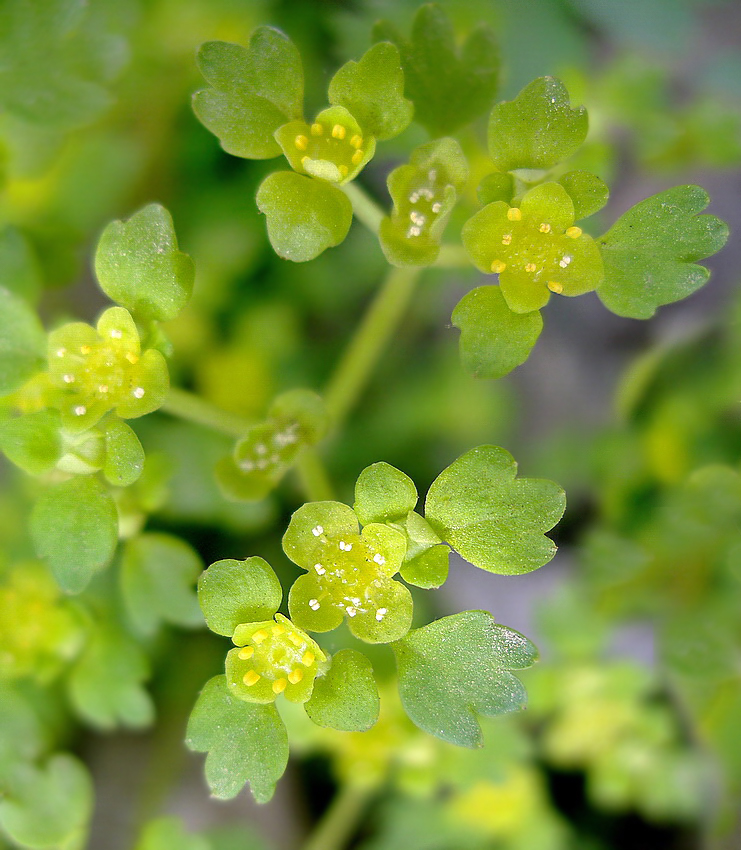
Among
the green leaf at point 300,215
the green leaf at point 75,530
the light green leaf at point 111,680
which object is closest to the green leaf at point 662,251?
the green leaf at point 300,215

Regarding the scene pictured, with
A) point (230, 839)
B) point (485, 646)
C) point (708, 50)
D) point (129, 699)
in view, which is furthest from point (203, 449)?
point (708, 50)

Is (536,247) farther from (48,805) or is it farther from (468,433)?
(48,805)

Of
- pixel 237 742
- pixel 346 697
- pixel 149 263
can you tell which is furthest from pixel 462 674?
pixel 149 263

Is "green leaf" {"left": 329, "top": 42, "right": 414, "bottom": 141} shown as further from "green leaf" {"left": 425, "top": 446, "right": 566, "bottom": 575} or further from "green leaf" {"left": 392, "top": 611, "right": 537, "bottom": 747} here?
"green leaf" {"left": 392, "top": 611, "right": 537, "bottom": 747}

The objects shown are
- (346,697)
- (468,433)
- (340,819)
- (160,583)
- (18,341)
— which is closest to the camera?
(346,697)

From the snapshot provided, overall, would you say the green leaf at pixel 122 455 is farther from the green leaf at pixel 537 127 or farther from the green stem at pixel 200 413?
the green leaf at pixel 537 127

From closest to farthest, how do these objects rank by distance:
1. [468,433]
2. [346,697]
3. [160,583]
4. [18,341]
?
[346,697], [18,341], [160,583], [468,433]
